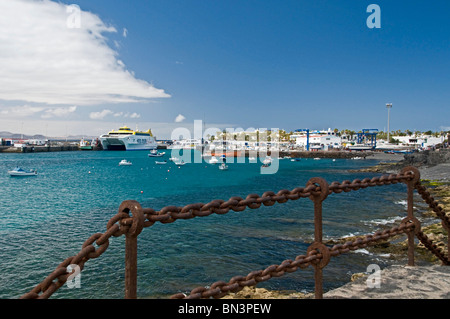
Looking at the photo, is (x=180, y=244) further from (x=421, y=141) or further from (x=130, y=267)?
(x=421, y=141)

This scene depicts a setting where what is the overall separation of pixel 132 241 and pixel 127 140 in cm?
15665

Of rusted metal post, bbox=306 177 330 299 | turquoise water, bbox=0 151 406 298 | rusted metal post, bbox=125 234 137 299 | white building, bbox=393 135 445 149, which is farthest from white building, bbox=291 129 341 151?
rusted metal post, bbox=125 234 137 299

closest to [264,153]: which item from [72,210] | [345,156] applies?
[345,156]

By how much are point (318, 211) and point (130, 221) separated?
6.13ft

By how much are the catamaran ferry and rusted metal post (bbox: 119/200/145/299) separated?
6057 inches

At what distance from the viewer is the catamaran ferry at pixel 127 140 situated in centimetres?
15012

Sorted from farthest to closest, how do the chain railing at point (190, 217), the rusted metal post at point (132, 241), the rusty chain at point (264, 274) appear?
1. the rusty chain at point (264, 274)
2. the rusted metal post at point (132, 241)
3. the chain railing at point (190, 217)

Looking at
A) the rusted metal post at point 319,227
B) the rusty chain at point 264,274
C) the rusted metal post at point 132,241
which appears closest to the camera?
the rusted metal post at point 132,241

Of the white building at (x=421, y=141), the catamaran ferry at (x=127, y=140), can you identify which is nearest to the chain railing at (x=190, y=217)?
the catamaran ferry at (x=127, y=140)

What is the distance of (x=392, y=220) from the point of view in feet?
73.5

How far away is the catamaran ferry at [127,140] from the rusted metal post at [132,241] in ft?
505

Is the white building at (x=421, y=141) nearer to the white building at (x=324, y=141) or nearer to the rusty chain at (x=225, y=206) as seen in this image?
the white building at (x=324, y=141)

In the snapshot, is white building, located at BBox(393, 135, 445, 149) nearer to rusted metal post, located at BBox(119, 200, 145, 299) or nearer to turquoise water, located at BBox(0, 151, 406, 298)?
turquoise water, located at BBox(0, 151, 406, 298)
